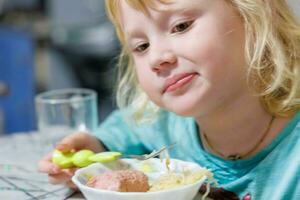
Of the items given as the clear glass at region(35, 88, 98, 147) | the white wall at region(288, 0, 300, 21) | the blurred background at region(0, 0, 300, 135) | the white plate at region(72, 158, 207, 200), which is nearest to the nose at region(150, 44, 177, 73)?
the white plate at region(72, 158, 207, 200)

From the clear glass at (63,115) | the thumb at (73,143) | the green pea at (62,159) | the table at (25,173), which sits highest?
the clear glass at (63,115)

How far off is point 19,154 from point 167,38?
1.41ft

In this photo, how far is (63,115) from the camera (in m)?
1.17

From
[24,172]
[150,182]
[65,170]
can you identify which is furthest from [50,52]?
[150,182]

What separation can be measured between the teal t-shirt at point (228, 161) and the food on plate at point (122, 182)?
6.4 inches

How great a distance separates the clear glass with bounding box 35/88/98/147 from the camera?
3.79ft

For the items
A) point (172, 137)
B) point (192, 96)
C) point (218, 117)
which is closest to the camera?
point (192, 96)

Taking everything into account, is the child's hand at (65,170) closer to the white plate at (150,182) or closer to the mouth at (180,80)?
the white plate at (150,182)

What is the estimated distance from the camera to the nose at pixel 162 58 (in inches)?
30.3

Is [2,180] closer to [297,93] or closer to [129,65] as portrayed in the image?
[129,65]

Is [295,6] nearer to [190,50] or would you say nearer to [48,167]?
[190,50]

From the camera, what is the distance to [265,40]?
84 cm

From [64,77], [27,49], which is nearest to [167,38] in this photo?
[27,49]

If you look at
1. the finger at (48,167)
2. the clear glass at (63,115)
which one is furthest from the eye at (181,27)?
the clear glass at (63,115)
